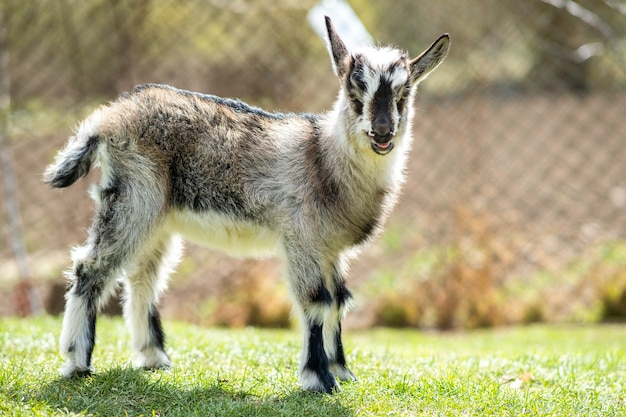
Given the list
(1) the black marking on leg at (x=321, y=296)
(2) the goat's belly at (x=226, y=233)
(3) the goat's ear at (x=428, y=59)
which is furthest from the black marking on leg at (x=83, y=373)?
(3) the goat's ear at (x=428, y=59)

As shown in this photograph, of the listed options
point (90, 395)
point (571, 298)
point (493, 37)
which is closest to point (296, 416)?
point (90, 395)

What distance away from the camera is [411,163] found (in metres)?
14.1

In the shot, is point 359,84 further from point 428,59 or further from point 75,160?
point 75,160

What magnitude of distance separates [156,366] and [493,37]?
27.3 ft

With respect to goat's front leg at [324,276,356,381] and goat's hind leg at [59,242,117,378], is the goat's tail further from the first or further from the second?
goat's front leg at [324,276,356,381]

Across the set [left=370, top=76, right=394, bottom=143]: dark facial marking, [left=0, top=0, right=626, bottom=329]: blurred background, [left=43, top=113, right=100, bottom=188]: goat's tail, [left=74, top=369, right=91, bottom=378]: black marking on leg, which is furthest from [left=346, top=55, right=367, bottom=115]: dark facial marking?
[left=0, top=0, right=626, bottom=329]: blurred background

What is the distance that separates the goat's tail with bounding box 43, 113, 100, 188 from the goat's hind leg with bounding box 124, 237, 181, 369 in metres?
0.77

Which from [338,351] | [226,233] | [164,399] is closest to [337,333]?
[338,351]

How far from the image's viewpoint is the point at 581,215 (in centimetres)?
1295

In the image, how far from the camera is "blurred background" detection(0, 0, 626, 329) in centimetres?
1040

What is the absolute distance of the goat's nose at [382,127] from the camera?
4.80 metres

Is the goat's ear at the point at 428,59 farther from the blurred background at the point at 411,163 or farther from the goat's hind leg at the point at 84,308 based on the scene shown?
the blurred background at the point at 411,163

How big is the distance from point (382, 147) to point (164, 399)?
2085mm

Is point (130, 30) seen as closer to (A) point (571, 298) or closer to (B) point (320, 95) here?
(B) point (320, 95)
